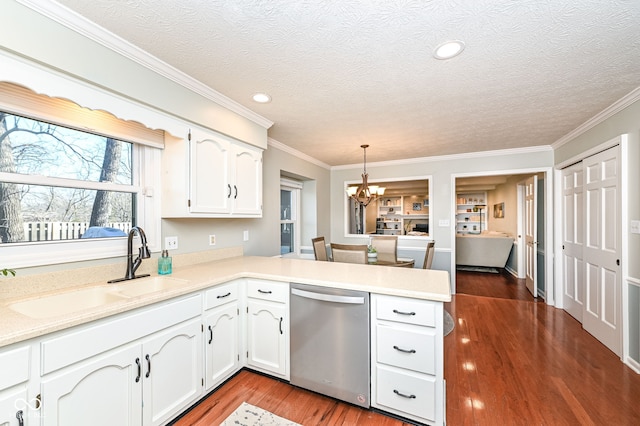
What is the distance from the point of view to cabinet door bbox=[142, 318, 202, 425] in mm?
1507

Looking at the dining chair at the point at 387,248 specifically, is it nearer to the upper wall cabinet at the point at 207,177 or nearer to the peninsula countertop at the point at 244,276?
the peninsula countertop at the point at 244,276

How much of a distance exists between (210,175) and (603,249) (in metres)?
3.91

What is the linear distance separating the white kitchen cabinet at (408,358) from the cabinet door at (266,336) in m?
0.70

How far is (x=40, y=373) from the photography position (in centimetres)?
110

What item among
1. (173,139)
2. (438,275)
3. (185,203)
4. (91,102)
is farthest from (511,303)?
(91,102)

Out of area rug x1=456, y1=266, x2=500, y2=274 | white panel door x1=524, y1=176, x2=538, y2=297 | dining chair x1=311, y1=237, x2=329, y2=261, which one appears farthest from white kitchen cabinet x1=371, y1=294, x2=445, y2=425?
area rug x1=456, y1=266, x2=500, y2=274

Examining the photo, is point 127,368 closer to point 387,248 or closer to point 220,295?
point 220,295

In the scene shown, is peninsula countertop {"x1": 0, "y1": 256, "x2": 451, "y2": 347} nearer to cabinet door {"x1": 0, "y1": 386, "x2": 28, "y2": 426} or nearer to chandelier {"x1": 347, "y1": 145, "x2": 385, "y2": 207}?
cabinet door {"x1": 0, "y1": 386, "x2": 28, "y2": 426}

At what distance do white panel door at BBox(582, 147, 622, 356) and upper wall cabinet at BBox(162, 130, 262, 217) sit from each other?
3.50m

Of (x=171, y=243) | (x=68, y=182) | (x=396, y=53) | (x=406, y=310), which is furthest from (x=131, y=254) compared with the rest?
(x=396, y=53)

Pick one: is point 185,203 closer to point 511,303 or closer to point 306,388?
point 306,388

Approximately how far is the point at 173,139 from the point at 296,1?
1.42 m

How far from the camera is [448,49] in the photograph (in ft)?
5.41

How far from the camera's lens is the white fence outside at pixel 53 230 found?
61.2 inches
